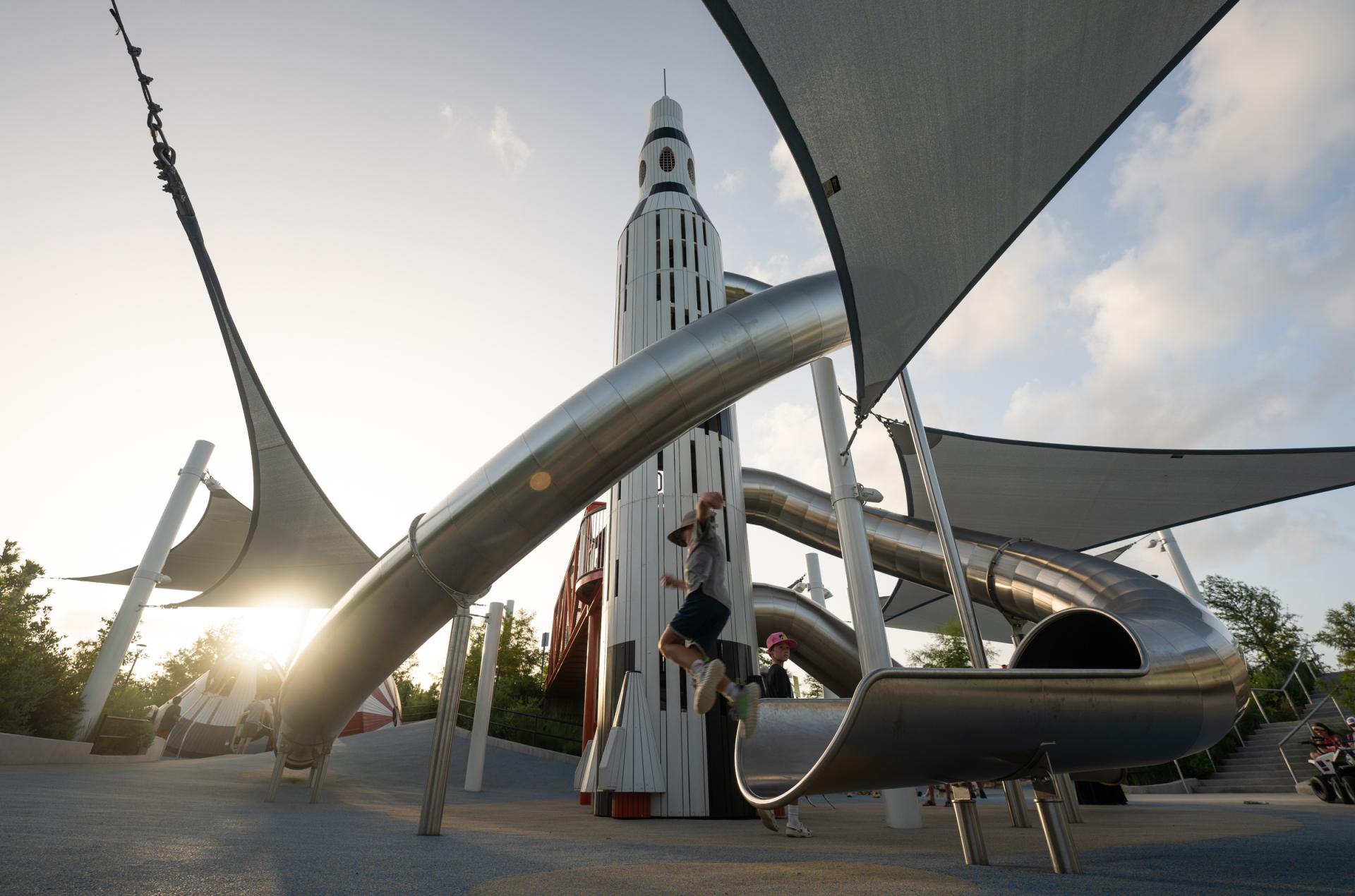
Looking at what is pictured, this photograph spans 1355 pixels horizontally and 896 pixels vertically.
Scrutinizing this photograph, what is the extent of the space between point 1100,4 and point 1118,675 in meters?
3.73

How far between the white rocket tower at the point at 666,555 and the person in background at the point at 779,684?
1028 mm

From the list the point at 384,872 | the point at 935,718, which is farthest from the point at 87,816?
the point at 935,718

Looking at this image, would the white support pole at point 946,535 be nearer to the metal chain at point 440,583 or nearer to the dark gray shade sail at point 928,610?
the metal chain at point 440,583

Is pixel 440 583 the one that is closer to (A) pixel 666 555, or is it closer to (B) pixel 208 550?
(A) pixel 666 555

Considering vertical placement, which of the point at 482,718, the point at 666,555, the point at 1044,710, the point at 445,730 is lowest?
the point at 1044,710

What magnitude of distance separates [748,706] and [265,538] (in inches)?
483

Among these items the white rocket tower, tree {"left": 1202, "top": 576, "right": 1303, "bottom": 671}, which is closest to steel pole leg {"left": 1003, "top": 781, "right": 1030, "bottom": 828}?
the white rocket tower

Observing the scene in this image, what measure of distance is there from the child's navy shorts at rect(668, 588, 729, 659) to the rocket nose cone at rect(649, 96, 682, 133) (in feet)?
50.1

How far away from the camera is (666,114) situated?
55.5 feet

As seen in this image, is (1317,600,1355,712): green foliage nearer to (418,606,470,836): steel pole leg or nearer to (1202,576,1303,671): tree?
(1202,576,1303,671): tree

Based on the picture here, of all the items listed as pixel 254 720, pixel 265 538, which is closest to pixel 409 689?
pixel 254 720

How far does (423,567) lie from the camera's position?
643cm

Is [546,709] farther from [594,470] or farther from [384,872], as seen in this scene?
[384,872]

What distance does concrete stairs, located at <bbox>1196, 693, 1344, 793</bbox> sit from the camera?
1386cm
